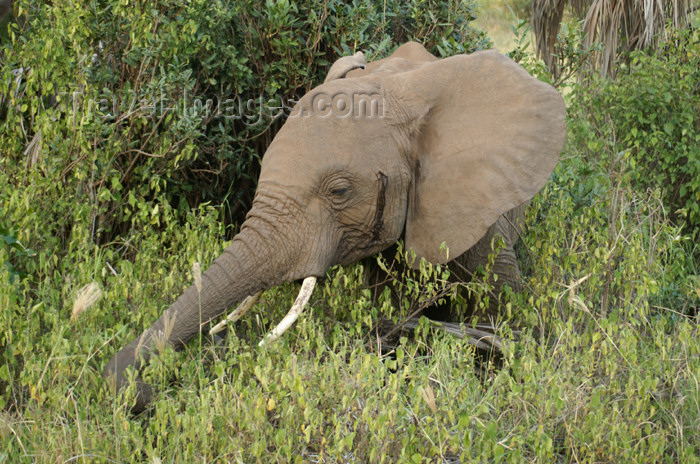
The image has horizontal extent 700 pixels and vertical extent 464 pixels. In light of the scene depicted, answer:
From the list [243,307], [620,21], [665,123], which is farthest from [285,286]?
[620,21]

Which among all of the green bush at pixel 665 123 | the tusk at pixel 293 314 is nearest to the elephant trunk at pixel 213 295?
the tusk at pixel 293 314

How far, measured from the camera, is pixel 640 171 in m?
6.36

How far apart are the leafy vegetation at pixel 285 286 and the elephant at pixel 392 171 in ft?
0.81

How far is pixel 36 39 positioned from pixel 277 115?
1.55m

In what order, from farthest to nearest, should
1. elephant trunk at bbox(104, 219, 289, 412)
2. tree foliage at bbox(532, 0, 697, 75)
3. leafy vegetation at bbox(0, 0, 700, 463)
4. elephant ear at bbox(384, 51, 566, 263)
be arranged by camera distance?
1. tree foliage at bbox(532, 0, 697, 75)
2. elephant ear at bbox(384, 51, 566, 263)
3. elephant trunk at bbox(104, 219, 289, 412)
4. leafy vegetation at bbox(0, 0, 700, 463)

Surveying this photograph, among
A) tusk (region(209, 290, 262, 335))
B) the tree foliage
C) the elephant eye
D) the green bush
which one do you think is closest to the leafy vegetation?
the green bush

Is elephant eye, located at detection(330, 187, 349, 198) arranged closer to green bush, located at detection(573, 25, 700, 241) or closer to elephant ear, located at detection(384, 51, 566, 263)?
elephant ear, located at detection(384, 51, 566, 263)

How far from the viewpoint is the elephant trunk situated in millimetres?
3381

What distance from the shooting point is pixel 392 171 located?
3902 millimetres

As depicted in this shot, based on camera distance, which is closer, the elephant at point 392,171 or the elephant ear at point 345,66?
the elephant at point 392,171

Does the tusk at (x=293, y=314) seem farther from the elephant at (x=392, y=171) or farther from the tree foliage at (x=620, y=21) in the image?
the tree foliage at (x=620, y=21)

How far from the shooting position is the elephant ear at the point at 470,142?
12.8 ft

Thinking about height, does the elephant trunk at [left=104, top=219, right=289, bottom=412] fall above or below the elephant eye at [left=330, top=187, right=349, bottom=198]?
below

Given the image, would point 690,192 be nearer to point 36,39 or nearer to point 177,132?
point 177,132
